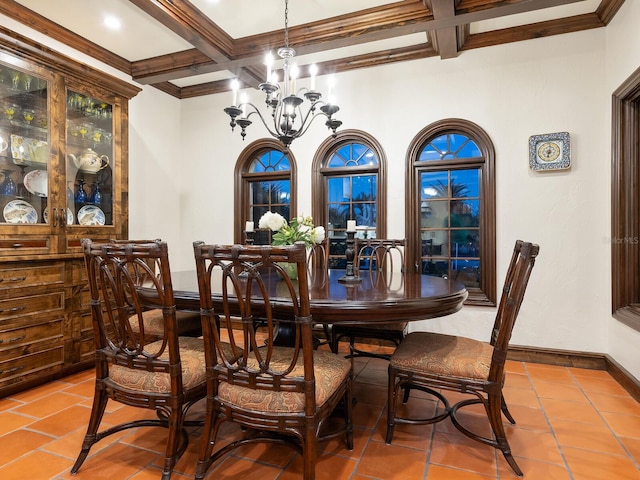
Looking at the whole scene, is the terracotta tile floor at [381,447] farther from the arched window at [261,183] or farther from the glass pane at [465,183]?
the arched window at [261,183]

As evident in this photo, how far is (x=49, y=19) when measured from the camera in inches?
118

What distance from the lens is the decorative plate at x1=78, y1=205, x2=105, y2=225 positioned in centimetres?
311

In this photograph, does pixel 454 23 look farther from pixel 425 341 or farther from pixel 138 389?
pixel 138 389

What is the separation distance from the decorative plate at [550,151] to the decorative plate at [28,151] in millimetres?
3876

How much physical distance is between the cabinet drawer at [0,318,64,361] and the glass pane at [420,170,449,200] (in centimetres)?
327

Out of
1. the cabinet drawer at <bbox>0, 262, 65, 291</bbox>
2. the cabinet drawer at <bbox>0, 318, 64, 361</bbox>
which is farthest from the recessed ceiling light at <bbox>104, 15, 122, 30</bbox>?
the cabinet drawer at <bbox>0, 318, 64, 361</bbox>

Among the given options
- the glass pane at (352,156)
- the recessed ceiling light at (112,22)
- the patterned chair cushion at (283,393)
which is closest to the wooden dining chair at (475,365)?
the patterned chair cushion at (283,393)

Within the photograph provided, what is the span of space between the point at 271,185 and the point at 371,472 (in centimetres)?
318

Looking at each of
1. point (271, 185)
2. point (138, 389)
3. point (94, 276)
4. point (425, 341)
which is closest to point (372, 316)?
point (425, 341)

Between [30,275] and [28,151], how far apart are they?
3.00 feet

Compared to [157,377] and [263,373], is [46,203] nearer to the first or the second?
[157,377]

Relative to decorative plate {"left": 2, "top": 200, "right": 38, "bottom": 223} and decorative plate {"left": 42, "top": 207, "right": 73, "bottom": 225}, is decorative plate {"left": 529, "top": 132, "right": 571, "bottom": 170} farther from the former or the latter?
decorative plate {"left": 2, "top": 200, "right": 38, "bottom": 223}

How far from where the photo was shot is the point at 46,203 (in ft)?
9.11

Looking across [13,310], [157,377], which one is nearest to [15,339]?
[13,310]
